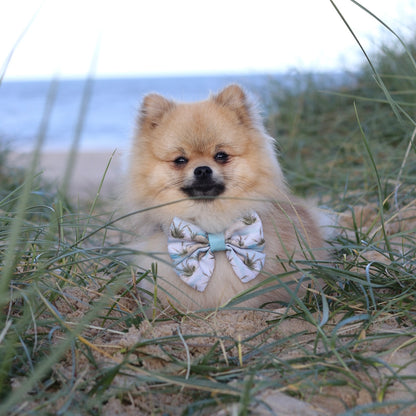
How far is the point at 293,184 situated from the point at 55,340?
3573 mm

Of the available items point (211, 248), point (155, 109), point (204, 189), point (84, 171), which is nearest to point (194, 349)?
point (211, 248)

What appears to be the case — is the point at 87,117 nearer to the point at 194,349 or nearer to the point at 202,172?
the point at 202,172

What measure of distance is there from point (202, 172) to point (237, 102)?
625 mm

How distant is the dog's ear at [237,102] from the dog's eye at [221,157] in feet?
1.06

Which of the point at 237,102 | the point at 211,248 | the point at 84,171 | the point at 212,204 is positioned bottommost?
the point at 84,171

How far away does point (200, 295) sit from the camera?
8.40 ft

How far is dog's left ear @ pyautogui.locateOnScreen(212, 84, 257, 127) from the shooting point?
9.53 feet

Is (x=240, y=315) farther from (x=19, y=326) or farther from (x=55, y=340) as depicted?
(x=19, y=326)

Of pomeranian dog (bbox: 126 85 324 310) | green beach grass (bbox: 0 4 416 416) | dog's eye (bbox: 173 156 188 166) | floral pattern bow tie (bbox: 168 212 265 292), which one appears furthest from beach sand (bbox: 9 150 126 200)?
green beach grass (bbox: 0 4 416 416)

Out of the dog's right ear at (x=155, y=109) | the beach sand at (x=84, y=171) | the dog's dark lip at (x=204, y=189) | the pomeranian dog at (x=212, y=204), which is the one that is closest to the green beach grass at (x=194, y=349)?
the pomeranian dog at (x=212, y=204)

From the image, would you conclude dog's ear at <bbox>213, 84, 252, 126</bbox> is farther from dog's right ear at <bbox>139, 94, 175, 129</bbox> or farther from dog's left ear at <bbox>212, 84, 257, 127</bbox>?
dog's right ear at <bbox>139, 94, 175, 129</bbox>

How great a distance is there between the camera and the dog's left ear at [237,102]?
2906 mm

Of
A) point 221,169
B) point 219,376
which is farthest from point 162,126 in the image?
point 219,376

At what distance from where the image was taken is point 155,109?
2.92m
